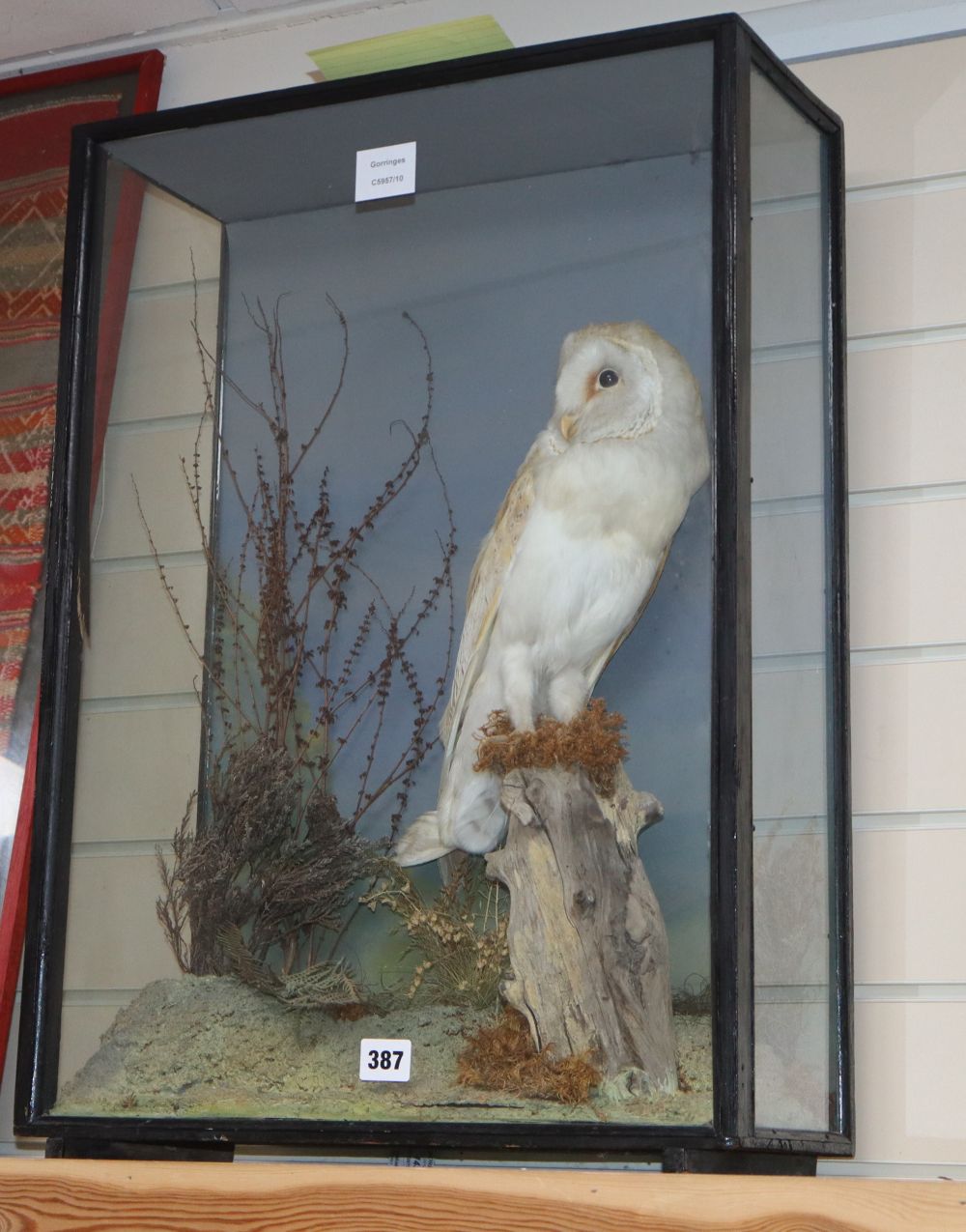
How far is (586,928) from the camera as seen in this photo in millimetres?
1321

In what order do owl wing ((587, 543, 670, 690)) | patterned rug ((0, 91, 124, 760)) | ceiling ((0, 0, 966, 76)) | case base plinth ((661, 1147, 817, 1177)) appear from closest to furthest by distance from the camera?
case base plinth ((661, 1147, 817, 1177)) → owl wing ((587, 543, 670, 690)) → ceiling ((0, 0, 966, 76)) → patterned rug ((0, 91, 124, 760))

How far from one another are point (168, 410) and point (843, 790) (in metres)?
0.74

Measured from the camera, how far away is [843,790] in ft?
4.81

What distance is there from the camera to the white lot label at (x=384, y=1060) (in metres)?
1.35

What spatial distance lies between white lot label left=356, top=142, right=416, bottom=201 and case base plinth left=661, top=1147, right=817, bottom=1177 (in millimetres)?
897

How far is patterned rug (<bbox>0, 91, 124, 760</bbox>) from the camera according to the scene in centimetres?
184

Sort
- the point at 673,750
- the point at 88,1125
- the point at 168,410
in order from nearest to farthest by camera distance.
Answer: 1. the point at 673,750
2. the point at 88,1125
3. the point at 168,410

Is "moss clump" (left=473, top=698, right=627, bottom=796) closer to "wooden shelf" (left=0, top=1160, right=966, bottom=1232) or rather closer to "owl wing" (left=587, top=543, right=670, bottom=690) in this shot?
"owl wing" (left=587, top=543, right=670, bottom=690)

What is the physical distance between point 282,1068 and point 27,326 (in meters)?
0.99

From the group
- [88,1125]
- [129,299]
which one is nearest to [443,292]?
[129,299]

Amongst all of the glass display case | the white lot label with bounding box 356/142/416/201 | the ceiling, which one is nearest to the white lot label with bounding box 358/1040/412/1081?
the glass display case

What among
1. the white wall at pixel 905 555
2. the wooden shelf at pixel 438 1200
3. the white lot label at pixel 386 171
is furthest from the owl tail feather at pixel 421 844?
the white lot label at pixel 386 171

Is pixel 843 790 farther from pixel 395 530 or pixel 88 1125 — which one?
pixel 88 1125

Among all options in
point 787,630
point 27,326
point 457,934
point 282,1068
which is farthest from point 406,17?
point 282,1068
